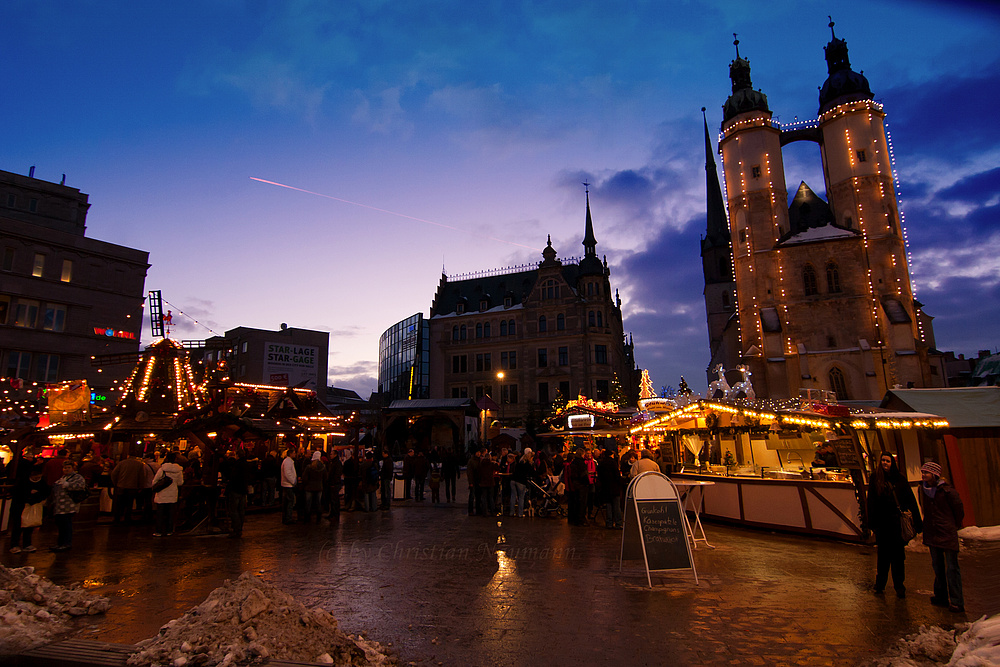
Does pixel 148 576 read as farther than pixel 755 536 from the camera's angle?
No

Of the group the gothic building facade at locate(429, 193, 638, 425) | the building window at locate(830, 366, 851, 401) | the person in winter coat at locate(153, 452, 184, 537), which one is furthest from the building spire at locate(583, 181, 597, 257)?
the person in winter coat at locate(153, 452, 184, 537)

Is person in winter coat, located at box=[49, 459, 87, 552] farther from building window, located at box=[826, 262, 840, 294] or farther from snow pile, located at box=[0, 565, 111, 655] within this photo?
building window, located at box=[826, 262, 840, 294]

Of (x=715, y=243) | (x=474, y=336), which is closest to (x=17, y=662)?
(x=474, y=336)

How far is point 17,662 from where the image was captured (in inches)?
197

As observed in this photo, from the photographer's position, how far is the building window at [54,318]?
35781 mm

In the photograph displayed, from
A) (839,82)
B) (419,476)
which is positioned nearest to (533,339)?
(839,82)

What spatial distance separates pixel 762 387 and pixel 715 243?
3154 centimetres

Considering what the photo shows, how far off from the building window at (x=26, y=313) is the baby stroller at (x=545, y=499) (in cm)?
3670

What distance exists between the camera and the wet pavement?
522cm

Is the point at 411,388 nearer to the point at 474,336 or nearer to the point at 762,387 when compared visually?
the point at 474,336

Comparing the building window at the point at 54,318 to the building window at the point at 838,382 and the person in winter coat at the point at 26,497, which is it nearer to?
the person in winter coat at the point at 26,497

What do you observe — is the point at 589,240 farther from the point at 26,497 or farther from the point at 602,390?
the point at 26,497

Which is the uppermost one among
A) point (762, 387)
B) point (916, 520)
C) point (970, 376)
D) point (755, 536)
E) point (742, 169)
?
point (742, 169)

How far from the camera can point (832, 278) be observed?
38500mm
